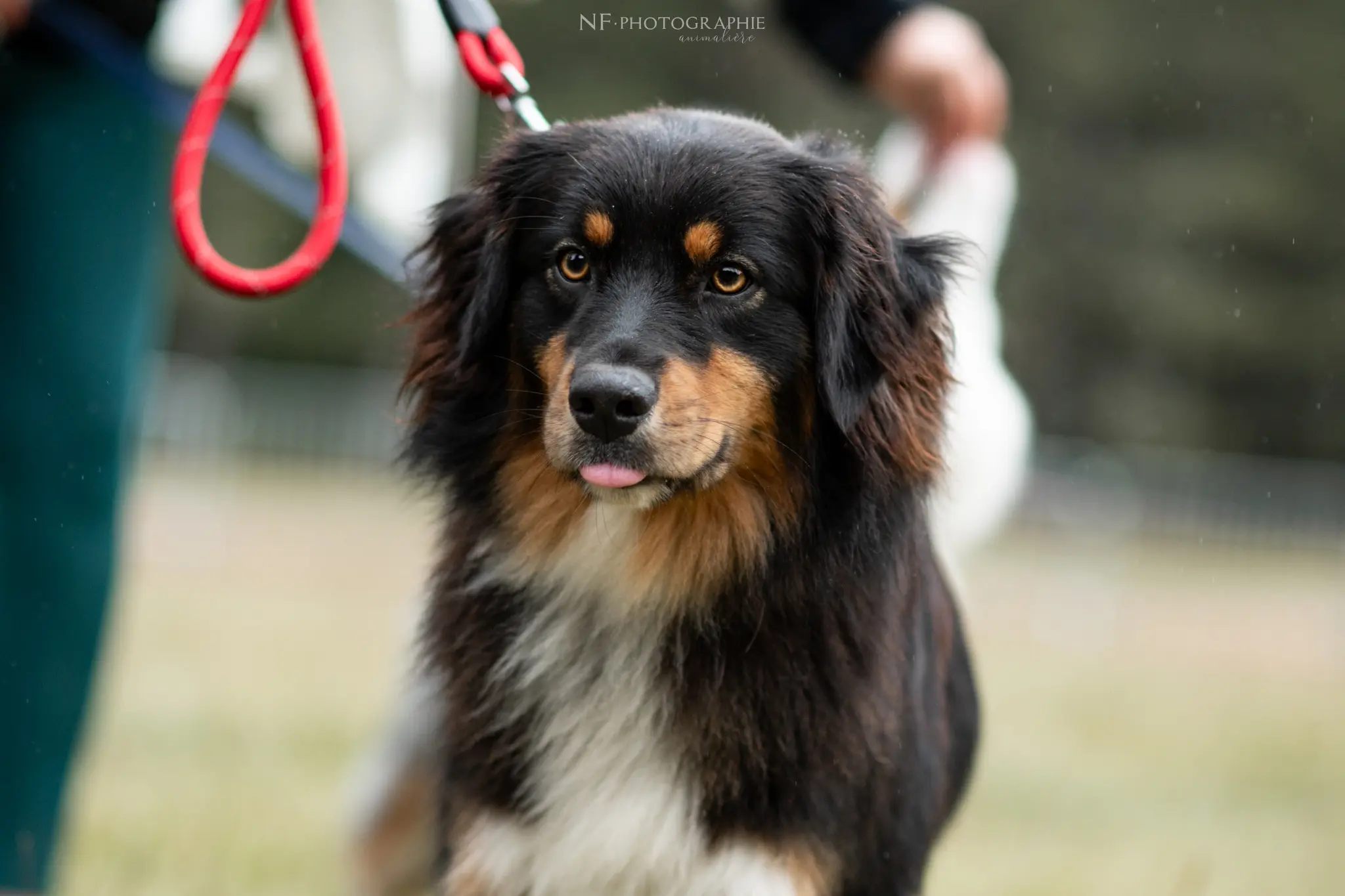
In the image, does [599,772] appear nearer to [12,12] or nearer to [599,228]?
[599,228]

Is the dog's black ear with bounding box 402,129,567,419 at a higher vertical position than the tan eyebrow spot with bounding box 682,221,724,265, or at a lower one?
lower

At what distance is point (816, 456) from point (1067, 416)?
25.9m

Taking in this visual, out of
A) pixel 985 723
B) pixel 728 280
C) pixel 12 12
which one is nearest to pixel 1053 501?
pixel 985 723

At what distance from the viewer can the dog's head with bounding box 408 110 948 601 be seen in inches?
119

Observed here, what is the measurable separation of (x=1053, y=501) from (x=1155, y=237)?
8.74m

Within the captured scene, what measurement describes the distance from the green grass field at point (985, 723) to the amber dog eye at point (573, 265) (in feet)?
5.21

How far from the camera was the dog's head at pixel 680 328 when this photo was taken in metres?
3.02

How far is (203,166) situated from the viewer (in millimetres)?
3127

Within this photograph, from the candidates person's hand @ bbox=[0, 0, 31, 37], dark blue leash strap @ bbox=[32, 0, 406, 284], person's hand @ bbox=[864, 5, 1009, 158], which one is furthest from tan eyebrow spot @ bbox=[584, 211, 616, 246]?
person's hand @ bbox=[0, 0, 31, 37]

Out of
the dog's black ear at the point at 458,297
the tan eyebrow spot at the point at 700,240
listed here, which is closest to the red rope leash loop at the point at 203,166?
the dog's black ear at the point at 458,297

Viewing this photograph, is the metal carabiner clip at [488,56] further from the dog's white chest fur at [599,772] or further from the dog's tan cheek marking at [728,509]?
the dog's white chest fur at [599,772]

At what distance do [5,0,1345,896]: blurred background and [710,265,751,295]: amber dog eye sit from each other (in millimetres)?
1172

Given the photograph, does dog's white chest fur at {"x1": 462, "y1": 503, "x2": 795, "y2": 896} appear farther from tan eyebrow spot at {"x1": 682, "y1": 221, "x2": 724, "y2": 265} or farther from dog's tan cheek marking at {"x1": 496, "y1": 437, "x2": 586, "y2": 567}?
tan eyebrow spot at {"x1": 682, "y1": 221, "x2": 724, "y2": 265}

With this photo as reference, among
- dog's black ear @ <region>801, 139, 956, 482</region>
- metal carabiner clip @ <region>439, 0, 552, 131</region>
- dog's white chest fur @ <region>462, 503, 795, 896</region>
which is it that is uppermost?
metal carabiner clip @ <region>439, 0, 552, 131</region>
